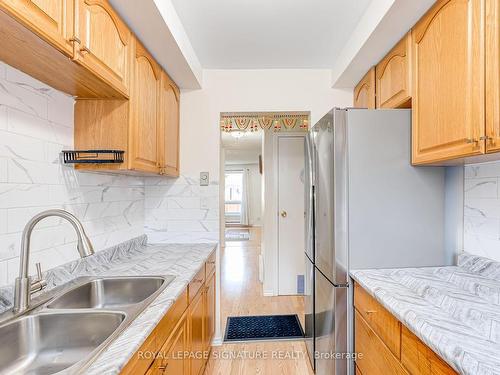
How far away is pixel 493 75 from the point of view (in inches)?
40.5

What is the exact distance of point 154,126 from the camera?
1860 mm

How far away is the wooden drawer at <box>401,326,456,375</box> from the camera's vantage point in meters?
0.86

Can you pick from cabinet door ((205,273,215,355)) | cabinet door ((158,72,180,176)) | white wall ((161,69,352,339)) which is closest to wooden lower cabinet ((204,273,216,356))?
cabinet door ((205,273,215,355))

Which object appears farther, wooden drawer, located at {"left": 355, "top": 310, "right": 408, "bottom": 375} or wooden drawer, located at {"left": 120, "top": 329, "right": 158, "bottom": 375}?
wooden drawer, located at {"left": 355, "top": 310, "right": 408, "bottom": 375}

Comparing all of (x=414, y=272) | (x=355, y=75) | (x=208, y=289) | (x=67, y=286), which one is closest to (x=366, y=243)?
(x=414, y=272)

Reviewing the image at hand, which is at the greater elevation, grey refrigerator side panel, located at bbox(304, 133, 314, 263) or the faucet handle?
grey refrigerator side panel, located at bbox(304, 133, 314, 263)

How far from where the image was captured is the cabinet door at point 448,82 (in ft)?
3.63

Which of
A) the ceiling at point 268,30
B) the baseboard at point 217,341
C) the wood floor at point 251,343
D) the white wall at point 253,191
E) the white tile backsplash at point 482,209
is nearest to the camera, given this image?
the white tile backsplash at point 482,209

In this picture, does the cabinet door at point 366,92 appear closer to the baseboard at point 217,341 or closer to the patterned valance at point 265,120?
the patterned valance at point 265,120

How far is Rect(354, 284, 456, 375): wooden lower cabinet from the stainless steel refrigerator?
0.35ft

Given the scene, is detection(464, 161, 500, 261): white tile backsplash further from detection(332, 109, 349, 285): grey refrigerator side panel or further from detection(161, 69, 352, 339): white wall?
detection(161, 69, 352, 339): white wall

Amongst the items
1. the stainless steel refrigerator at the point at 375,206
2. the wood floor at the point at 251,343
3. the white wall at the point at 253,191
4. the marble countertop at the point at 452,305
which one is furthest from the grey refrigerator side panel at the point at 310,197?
the white wall at the point at 253,191

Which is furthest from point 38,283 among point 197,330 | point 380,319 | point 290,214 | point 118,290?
point 290,214

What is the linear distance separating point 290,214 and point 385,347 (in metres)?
2.31
